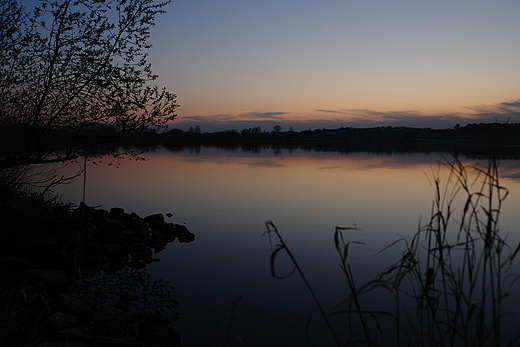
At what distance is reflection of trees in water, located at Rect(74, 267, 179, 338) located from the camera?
4891 mm

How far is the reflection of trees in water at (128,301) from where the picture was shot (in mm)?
4891

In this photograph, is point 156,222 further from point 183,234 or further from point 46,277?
point 46,277

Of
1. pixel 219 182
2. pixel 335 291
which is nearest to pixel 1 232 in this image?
pixel 335 291

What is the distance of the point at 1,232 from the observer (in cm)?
656

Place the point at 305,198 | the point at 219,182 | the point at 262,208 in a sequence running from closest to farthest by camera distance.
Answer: the point at 262,208
the point at 305,198
the point at 219,182

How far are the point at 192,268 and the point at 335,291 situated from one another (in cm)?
256

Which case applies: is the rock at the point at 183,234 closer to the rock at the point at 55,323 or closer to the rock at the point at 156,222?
the rock at the point at 156,222

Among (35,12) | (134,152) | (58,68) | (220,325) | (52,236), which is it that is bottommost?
(220,325)

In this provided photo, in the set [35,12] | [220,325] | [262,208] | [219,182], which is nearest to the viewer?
[220,325]

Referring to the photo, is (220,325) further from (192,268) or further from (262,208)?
(262,208)

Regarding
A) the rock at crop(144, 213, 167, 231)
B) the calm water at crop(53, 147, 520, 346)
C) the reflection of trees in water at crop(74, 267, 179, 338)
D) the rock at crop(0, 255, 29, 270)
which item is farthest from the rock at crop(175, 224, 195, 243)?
→ the rock at crop(0, 255, 29, 270)

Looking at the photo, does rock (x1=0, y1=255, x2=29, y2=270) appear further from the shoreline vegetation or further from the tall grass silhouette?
the tall grass silhouette

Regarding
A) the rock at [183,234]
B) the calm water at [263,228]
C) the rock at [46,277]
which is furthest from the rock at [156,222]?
the rock at [46,277]

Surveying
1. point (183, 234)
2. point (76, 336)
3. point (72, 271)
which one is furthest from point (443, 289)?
point (183, 234)
